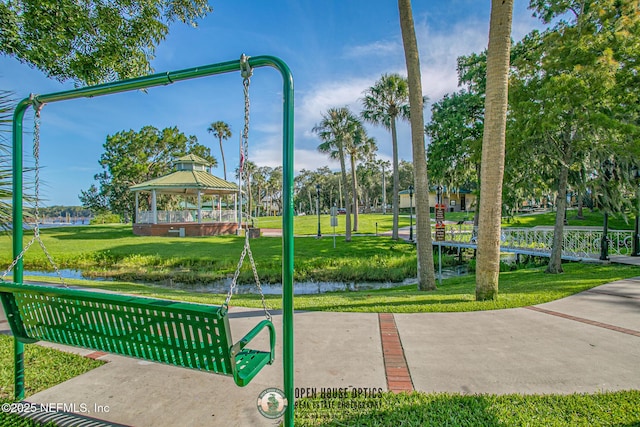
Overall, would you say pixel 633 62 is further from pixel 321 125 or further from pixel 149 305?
pixel 321 125

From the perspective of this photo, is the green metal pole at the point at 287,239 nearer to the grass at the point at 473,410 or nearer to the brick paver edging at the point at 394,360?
the grass at the point at 473,410

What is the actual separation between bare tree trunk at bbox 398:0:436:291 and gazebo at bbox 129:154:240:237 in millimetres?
19985

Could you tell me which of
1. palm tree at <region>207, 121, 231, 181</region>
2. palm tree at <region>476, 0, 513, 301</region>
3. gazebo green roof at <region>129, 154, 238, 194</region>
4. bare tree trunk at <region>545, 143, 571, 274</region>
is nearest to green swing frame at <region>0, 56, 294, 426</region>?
palm tree at <region>476, 0, 513, 301</region>

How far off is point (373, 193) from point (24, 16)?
3041 inches

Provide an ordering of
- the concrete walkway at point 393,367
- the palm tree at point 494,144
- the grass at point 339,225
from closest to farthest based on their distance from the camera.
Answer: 1. the concrete walkway at point 393,367
2. the palm tree at point 494,144
3. the grass at point 339,225

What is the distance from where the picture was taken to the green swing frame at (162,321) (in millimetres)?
2055

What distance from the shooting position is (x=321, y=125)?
2295cm

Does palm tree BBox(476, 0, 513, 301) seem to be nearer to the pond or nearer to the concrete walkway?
the concrete walkway

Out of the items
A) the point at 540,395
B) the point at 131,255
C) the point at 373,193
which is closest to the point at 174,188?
the point at 131,255

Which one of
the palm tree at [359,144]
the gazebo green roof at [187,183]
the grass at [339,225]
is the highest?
the palm tree at [359,144]

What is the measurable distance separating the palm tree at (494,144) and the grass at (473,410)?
11.3 feet

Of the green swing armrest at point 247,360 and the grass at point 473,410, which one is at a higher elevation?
the green swing armrest at point 247,360

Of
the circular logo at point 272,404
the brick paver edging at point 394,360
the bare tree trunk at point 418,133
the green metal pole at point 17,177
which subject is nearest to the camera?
the circular logo at point 272,404

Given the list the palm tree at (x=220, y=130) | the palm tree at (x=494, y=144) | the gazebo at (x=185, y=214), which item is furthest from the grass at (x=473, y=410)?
the palm tree at (x=220, y=130)
